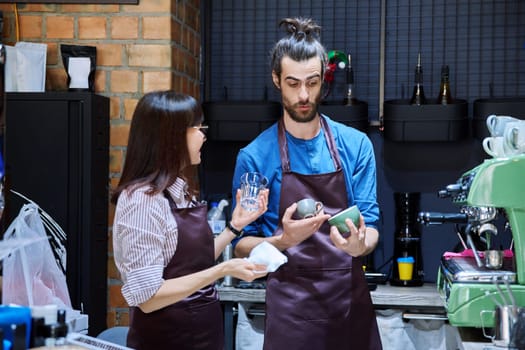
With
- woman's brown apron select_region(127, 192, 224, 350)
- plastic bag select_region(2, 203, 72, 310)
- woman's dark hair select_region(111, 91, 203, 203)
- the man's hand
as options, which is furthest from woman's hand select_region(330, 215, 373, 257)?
plastic bag select_region(2, 203, 72, 310)

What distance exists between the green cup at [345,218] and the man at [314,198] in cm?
15

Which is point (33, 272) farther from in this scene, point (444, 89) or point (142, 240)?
point (444, 89)

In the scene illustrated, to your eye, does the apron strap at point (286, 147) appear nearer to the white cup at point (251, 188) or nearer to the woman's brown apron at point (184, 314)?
the white cup at point (251, 188)

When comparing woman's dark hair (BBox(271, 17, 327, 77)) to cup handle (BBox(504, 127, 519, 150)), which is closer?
cup handle (BBox(504, 127, 519, 150))

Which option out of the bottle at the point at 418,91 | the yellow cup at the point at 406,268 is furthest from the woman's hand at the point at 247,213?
the bottle at the point at 418,91

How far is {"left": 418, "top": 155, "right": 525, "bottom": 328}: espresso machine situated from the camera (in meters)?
2.24

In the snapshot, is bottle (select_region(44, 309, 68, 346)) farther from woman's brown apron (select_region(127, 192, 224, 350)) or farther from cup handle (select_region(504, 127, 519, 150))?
cup handle (select_region(504, 127, 519, 150))

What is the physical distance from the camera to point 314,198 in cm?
272

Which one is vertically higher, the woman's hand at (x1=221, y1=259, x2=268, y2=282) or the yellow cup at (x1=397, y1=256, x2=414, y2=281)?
the woman's hand at (x1=221, y1=259, x2=268, y2=282)

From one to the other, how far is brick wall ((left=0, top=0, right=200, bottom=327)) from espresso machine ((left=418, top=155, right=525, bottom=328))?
59.0 inches

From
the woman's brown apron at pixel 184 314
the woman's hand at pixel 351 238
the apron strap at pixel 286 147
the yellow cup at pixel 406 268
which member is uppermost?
the apron strap at pixel 286 147

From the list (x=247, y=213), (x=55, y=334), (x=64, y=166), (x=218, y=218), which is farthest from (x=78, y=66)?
(x=55, y=334)

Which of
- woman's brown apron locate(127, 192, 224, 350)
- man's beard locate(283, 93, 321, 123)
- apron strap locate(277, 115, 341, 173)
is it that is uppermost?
man's beard locate(283, 93, 321, 123)

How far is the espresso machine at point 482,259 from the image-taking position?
224cm
